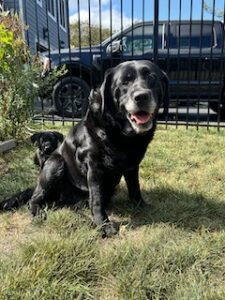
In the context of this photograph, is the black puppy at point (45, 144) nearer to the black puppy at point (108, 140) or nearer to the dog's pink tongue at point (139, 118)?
the black puppy at point (108, 140)

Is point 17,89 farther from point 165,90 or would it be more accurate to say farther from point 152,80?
point 152,80

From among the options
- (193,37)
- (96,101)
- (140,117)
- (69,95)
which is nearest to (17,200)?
(96,101)

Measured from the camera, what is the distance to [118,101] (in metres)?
2.91

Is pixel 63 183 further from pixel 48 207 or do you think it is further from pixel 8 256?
pixel 8 256

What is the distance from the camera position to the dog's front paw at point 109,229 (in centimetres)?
285

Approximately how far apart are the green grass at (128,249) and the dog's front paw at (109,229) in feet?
0.15

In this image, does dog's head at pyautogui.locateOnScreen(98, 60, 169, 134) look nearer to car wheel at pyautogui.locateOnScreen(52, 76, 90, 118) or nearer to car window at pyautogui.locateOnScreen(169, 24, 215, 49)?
car wheel at pyautogui.locateOnScreen(52, 76, 90, 118)

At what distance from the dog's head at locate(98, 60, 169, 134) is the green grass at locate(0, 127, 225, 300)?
0.76 metres

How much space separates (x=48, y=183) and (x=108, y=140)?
66cm

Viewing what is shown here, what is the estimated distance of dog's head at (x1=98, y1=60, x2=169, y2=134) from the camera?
9.10 feet

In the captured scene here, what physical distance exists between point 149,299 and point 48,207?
1.49 meters

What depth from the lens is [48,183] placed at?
332 cm

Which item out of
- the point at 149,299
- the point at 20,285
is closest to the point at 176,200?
the point at 149,299

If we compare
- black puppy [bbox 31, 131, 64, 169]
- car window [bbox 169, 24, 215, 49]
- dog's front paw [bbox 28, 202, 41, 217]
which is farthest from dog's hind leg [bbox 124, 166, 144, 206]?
car window [bbox 169, 24, 215, 49]
